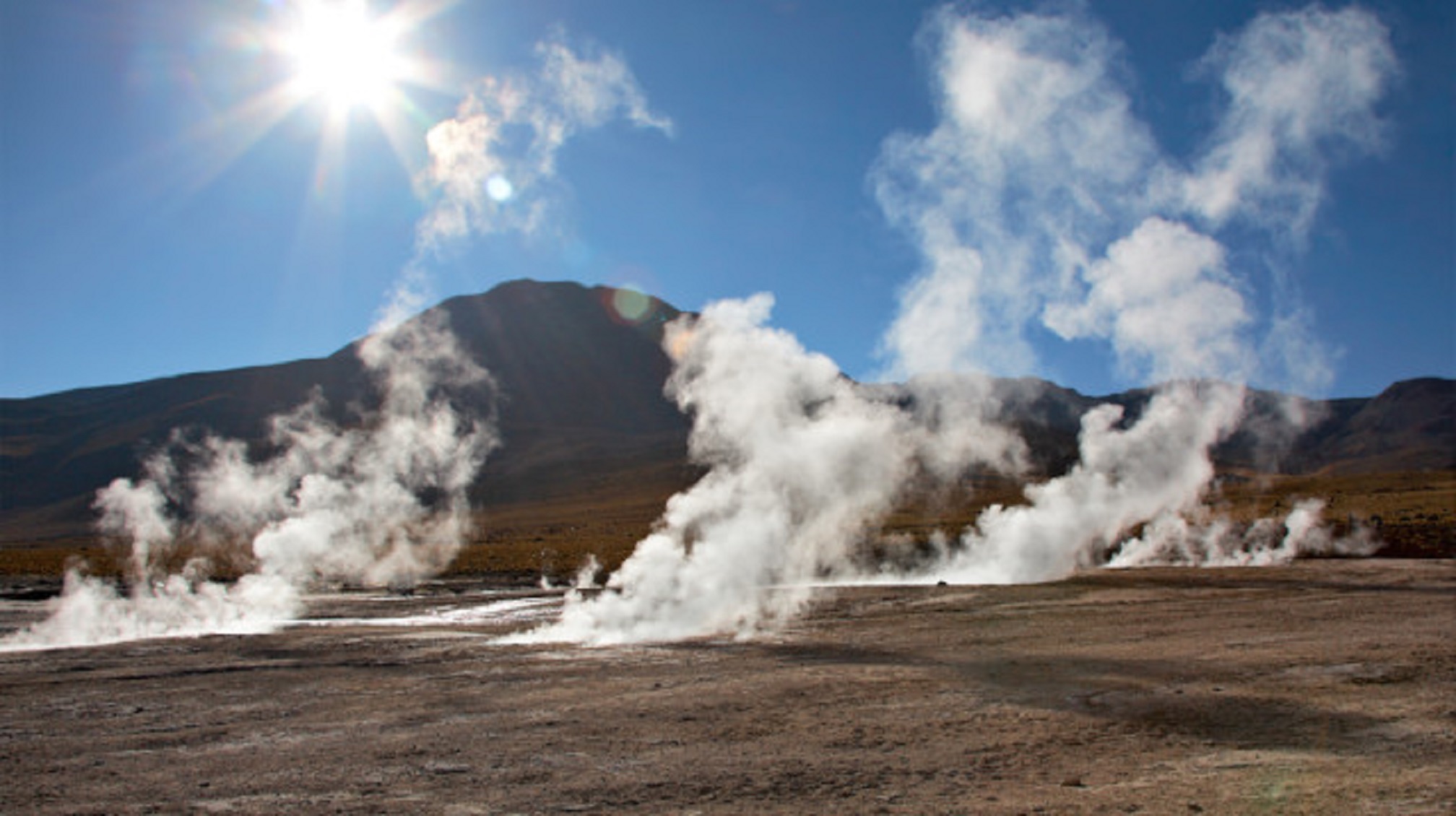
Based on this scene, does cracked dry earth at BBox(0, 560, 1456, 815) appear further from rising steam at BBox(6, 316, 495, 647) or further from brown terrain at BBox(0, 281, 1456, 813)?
rising steam at BBox(6, 316, 495, 647)

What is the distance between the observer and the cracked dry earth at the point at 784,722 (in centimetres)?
1107

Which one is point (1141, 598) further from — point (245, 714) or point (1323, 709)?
point (245, 714)

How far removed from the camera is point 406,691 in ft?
63.7

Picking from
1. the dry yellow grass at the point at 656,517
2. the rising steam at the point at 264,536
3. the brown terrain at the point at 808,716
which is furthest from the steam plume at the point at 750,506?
the rising steam at the point at 264,536

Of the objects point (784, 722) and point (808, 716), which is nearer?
point (784, 722)

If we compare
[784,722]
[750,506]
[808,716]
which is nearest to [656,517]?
[750,506]

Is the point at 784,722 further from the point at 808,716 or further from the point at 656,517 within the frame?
the point at 656,517

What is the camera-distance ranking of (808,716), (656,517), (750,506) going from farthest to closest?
(656,517)
(750,506)
(808,716)

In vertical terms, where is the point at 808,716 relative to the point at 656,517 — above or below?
below

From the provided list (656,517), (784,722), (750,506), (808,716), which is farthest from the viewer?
(656,517)

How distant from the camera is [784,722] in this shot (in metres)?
15.3

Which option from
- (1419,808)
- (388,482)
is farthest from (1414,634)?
(388,482)

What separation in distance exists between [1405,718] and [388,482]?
155 metres

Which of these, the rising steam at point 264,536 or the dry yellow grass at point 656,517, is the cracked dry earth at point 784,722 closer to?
the rising steam at point 264,536
